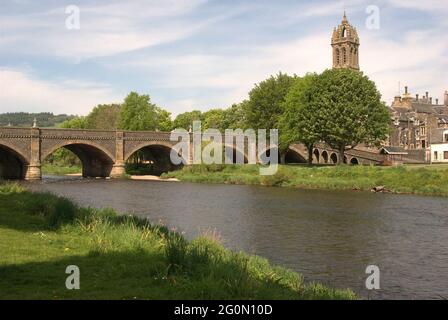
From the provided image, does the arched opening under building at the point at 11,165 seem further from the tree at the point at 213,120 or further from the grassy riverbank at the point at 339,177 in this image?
the tree at the point at 213,120

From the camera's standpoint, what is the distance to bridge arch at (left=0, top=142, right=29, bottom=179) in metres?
69.8

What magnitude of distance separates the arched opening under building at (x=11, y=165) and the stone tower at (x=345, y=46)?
95823mm

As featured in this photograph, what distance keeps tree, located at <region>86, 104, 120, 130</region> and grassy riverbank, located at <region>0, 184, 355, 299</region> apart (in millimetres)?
110562

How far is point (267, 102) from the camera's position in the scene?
284 feet

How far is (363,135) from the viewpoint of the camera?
68938 millimetres

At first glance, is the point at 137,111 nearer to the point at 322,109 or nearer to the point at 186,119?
the point at 186,119

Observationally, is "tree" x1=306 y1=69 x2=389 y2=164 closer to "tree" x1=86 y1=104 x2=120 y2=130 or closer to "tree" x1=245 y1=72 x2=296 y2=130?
"tree" x1=245 y1=72 x2=296 y2=130

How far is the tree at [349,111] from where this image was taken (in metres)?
69.0

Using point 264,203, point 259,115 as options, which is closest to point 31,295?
Result: point 264,203

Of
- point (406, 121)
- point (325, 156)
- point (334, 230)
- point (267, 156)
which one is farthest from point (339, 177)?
point (406, 121)

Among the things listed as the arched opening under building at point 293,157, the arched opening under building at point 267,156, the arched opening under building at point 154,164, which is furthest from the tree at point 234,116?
the arched opening under building at point 154,164

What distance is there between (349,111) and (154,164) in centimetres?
4257

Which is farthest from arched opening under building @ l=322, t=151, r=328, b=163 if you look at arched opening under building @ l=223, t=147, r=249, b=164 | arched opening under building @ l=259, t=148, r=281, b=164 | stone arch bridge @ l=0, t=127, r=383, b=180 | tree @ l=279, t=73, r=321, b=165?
tree @ l=279, t=73, r=321, b=165

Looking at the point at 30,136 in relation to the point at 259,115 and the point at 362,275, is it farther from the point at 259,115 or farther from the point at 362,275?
the point at 362,275
